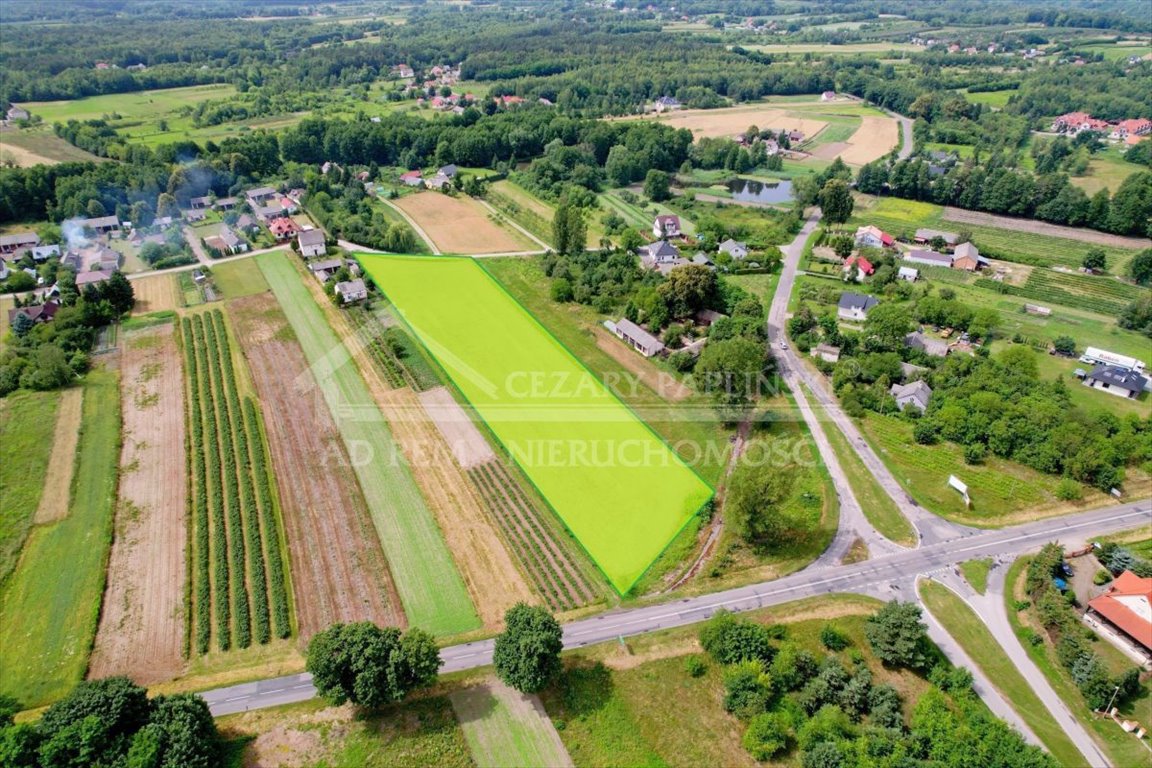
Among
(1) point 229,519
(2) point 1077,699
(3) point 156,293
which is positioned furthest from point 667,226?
(2) point 1077,699

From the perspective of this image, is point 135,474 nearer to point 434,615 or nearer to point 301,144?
point 434,615

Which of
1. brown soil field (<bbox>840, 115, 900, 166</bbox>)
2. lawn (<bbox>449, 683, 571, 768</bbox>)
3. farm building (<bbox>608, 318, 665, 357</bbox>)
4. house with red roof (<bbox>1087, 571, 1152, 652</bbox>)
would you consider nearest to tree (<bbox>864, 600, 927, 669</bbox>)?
house with red roof (<bbox>1087, 571, 1152, 652</bbox>)

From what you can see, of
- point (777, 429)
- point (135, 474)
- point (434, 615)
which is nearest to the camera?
point (434, 615)

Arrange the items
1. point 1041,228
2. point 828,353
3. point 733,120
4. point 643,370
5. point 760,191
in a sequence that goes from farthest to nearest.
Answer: point 733,120, point 760,191, point 1041,228, point 828,353, point 643,370

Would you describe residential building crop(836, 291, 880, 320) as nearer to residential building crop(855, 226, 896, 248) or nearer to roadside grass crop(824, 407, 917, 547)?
residential building crop(855, 226, 896, 248)

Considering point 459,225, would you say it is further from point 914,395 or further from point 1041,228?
point 1041,228

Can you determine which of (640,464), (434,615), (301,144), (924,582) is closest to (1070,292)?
(924,582)
